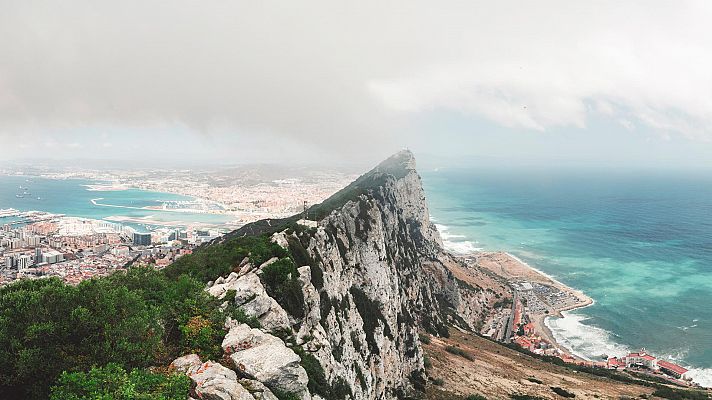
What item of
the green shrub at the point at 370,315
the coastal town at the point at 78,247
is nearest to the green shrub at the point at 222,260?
the green shrub at the point at 370,315

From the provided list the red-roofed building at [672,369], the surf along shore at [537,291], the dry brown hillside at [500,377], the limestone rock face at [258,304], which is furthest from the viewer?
the surf along shore at [537,291]

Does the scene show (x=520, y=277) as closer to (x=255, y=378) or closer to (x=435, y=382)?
(x=435, y=382)

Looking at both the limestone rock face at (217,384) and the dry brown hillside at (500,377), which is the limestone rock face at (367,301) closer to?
the dry brown hillside at (500,377)

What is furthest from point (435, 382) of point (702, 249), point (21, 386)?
point (702, 249)

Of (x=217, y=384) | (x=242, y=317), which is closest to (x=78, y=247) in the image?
(x=242, y=317)

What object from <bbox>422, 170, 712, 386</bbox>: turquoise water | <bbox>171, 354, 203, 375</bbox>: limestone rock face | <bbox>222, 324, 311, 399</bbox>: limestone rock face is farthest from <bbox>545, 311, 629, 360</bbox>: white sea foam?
<bbox>171, 354, 203, 375</bbox>: limestone rock face
